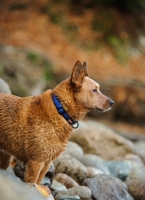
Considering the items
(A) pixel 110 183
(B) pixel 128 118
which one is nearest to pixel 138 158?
(A) pixel 110 183

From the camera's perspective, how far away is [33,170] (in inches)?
215

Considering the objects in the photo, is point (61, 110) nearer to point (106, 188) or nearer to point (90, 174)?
point (106, 188)

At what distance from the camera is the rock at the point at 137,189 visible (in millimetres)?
7539

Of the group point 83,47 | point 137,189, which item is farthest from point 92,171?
point 83,47

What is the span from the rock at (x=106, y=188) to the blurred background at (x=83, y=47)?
23.8 feet

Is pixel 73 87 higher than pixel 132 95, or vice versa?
pixel 73 87

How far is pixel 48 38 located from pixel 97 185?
13.5 m

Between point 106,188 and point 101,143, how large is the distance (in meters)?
3.24

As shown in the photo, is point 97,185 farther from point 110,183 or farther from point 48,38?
point 48,38

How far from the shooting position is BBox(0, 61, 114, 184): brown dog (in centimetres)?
543

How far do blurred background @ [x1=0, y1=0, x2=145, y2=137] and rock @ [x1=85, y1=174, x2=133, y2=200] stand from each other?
23.8 ft

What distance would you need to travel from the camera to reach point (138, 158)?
10.5 m

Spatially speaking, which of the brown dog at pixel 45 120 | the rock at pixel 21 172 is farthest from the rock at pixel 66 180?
the brown dog at pixel 45 120

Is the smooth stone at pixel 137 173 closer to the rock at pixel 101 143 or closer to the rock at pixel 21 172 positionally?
the rock at pixel 101 143
